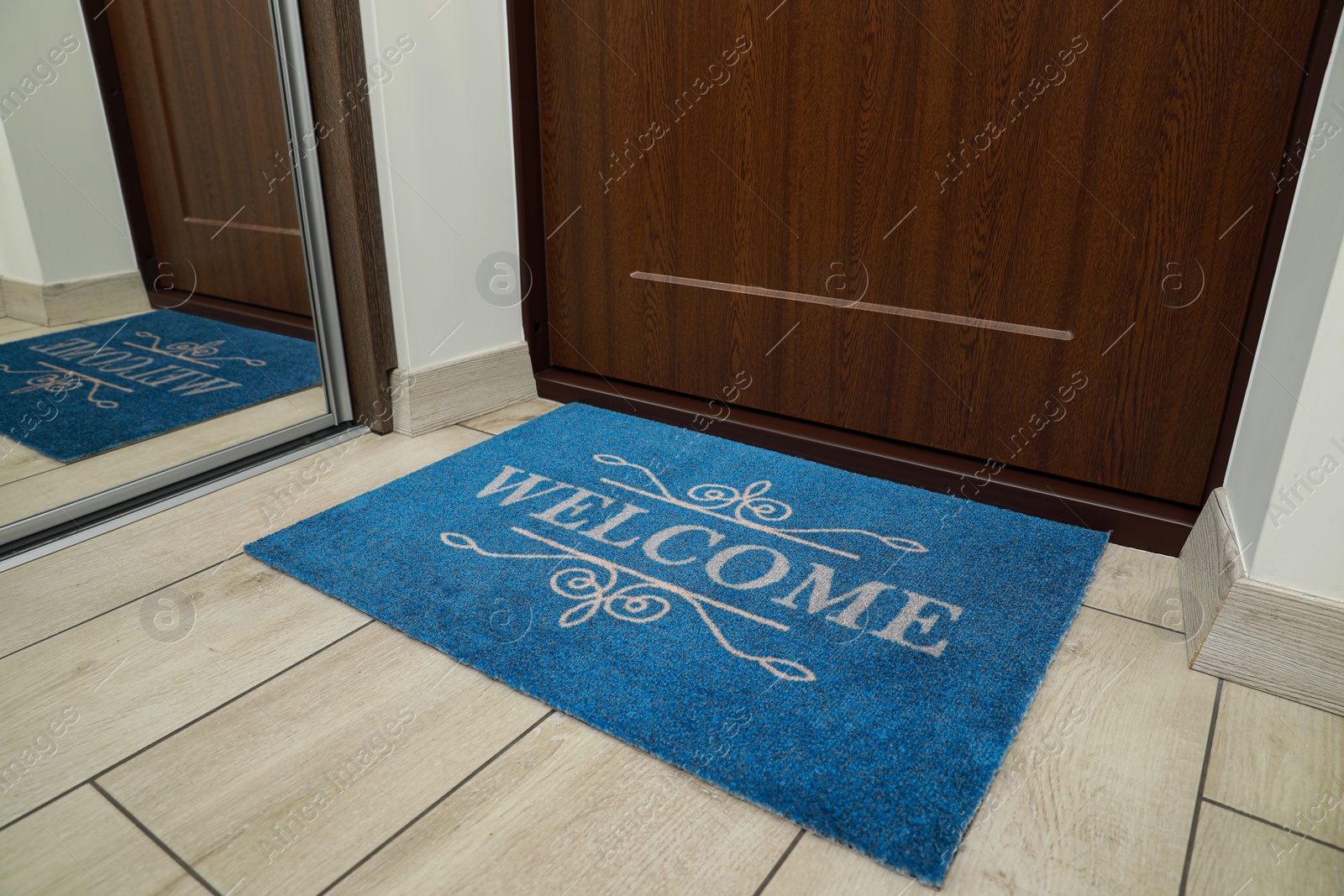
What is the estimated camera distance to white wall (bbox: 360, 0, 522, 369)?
1.60 m

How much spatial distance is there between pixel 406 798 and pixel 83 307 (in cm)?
111

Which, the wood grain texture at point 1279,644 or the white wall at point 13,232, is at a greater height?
the white wall at point 13,232

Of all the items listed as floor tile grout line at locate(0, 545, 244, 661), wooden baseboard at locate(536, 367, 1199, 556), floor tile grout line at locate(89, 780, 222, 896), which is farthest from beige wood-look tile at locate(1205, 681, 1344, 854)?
floor tile grout line at locate(0, 545, 244, 661)

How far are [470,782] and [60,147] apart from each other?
48.8 inches

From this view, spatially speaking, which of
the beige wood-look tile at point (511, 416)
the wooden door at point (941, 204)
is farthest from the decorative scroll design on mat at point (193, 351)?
the wooden door at point (941, 204)

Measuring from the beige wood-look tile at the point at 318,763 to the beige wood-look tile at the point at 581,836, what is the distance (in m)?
0.04

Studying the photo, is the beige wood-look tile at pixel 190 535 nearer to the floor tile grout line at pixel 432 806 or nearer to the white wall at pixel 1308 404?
the floor tile grout line at pixel 432 806

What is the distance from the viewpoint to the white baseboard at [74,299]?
1.34 meters

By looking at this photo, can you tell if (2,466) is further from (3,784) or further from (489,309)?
(489,309)

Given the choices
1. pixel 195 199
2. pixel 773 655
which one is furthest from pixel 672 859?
pixel 195 199

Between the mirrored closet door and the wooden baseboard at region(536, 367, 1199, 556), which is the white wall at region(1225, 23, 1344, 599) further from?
the mirrored closet door

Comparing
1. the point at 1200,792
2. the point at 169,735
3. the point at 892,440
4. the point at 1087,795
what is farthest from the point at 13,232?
the point at 1200,792

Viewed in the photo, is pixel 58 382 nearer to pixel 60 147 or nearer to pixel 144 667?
pixel 60 147

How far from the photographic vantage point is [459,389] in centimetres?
185
